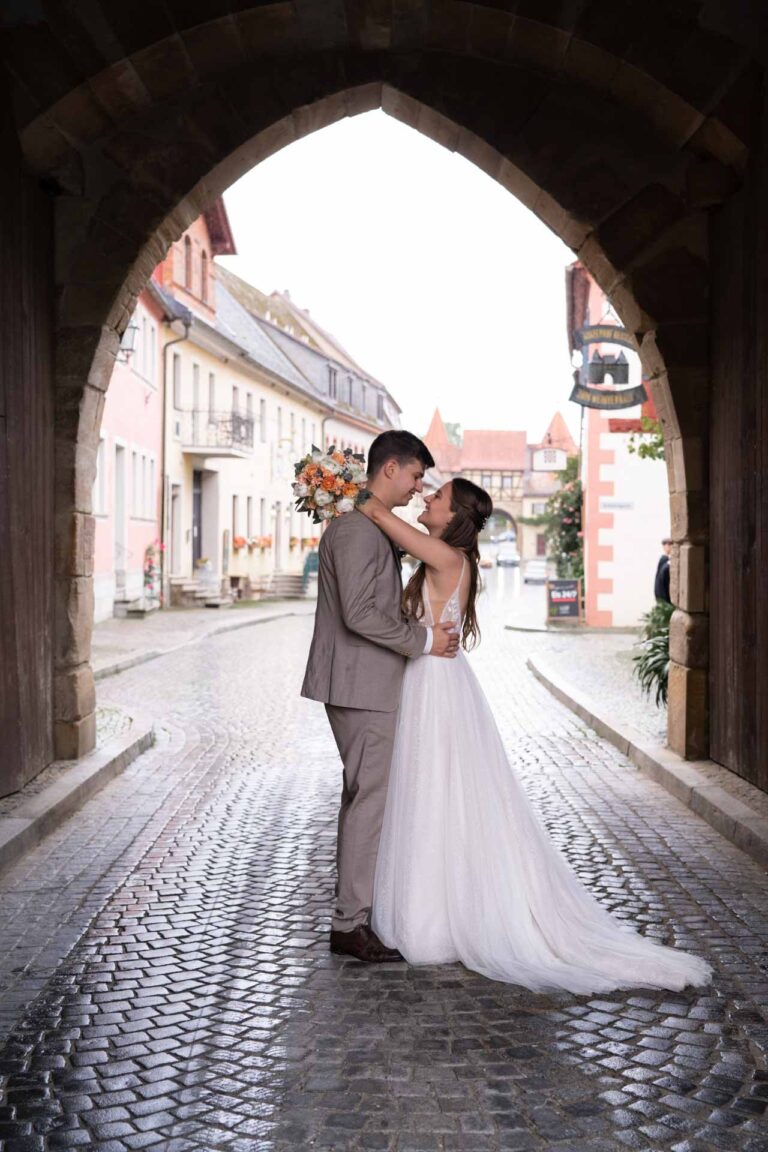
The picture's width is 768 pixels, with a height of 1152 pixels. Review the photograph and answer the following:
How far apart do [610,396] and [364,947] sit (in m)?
13.9

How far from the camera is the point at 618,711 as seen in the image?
439 inches

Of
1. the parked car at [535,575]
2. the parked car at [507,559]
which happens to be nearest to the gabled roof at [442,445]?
the parked car at [507,559]

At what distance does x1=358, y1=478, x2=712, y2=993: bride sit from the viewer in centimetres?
440

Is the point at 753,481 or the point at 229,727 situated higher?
the point at 753,481

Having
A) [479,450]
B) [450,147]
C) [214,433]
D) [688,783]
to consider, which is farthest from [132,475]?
[479,450]

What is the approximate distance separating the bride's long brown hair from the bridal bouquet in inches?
14.2

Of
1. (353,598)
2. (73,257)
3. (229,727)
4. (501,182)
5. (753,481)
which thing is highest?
(501,182)

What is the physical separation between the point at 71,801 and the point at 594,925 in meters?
3.47

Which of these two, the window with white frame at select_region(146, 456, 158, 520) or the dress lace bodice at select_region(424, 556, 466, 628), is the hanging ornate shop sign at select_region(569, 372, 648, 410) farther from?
the window with white frame at select_region(146, 456, 158, 520)

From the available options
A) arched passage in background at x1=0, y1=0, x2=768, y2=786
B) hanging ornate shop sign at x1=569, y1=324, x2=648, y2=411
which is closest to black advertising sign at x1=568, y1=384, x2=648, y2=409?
hanging ornate shop sign at x1=569, y1=324, x2=648, y2=411

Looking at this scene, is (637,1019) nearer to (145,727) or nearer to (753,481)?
(753,481)

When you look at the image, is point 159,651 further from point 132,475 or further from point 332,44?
point 332,44

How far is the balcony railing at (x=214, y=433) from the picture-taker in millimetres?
32312

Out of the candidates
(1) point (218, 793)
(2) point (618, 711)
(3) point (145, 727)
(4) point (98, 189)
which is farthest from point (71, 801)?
(2) point (618, 711)
